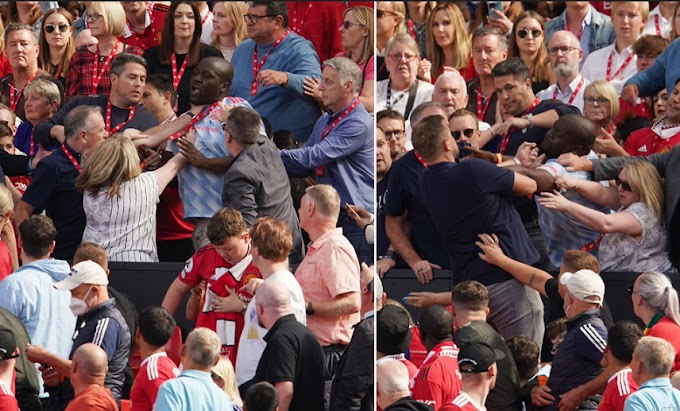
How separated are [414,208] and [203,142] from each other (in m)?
1.37

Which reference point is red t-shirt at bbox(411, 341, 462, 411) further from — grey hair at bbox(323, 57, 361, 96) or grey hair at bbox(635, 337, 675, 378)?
grey hair at bbox(323, 57, 361, 96)

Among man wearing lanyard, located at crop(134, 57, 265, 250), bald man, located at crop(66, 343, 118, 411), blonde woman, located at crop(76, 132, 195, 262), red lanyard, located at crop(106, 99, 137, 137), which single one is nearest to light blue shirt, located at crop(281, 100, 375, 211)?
man wearing lanyard, located at crop(134, 57, 265, 250)

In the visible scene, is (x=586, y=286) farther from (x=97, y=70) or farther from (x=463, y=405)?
(x=97, y=70)

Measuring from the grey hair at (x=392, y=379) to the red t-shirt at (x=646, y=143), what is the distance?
286cm

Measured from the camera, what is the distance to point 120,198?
886cm

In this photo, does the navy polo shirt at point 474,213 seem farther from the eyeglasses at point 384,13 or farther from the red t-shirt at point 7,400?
the eyeglasses at point 384,13

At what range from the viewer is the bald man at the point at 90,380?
7.39m

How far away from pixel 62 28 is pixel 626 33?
427 cm

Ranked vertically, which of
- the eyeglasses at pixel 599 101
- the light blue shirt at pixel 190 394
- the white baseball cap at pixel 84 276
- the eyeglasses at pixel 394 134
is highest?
the eyeglasses at pixel 599 101

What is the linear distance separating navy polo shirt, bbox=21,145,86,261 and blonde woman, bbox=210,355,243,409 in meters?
2.01

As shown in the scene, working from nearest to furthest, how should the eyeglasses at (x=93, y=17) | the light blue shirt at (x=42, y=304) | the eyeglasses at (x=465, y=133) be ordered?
1. the light blue shirt at (x=42, y=304)
2. the eyeglasses at (x=465, y=133)
3. the eyeglasses at (x=93, y=17)

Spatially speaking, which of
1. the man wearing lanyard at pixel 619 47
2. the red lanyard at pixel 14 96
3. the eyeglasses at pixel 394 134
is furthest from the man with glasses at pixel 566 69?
the red lanyard at pixel 14 96

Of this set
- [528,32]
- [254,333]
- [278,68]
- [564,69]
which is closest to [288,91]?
[278,68]

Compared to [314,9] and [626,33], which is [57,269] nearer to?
[314,9]
